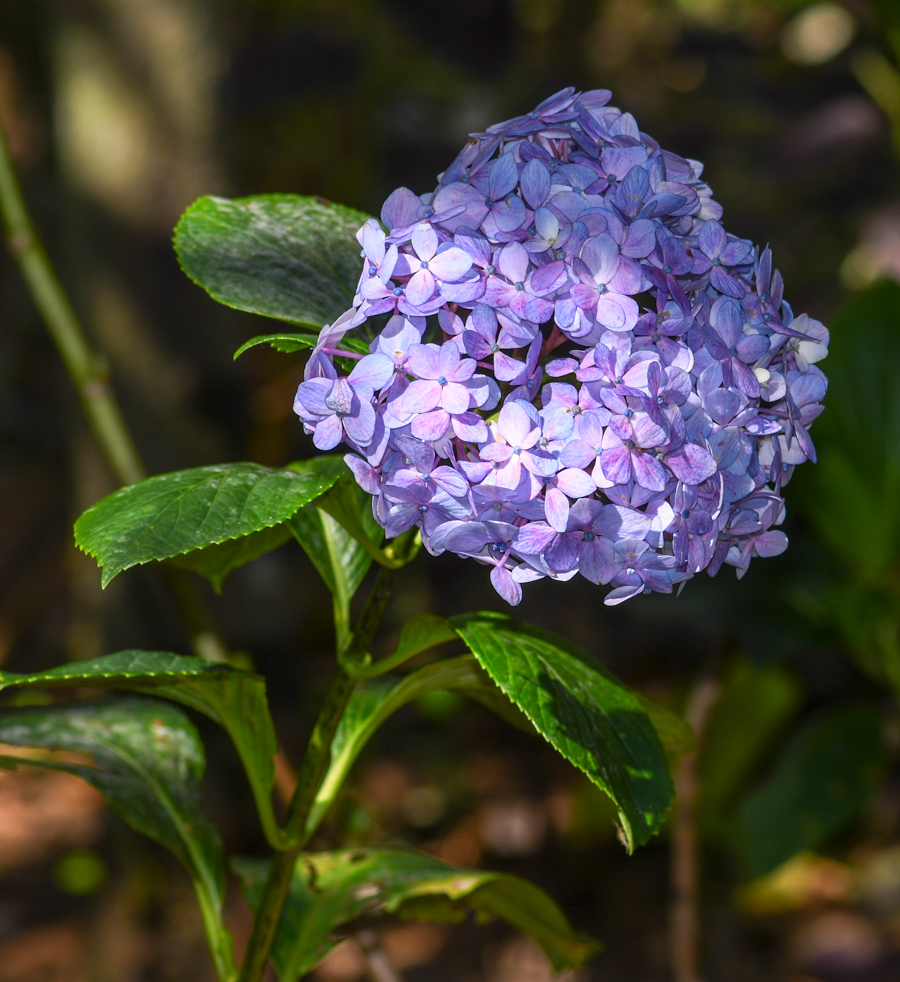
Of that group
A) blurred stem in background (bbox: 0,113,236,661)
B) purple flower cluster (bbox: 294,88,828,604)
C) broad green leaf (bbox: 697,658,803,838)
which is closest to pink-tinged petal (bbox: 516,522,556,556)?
purple flower cluster (bbox: 294,88,828,604)

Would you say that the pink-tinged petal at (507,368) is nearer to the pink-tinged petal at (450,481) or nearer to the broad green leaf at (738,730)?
the pink-tinged petal at (450,481)

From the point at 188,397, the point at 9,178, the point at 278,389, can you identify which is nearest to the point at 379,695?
the point at 9,178

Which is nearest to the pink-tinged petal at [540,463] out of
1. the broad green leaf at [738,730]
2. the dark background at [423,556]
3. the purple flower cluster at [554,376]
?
the purple flower cluster at [554,376]

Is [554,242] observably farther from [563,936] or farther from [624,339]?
[563,936]

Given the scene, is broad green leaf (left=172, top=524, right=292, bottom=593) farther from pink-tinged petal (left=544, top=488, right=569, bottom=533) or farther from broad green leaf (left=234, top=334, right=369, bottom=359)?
pink-tinged petal (left=544, top=488, right=569, bottom=533)

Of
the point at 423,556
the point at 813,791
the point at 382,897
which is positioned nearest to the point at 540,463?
the point at 382,897

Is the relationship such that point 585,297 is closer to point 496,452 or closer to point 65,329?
point 496,452
